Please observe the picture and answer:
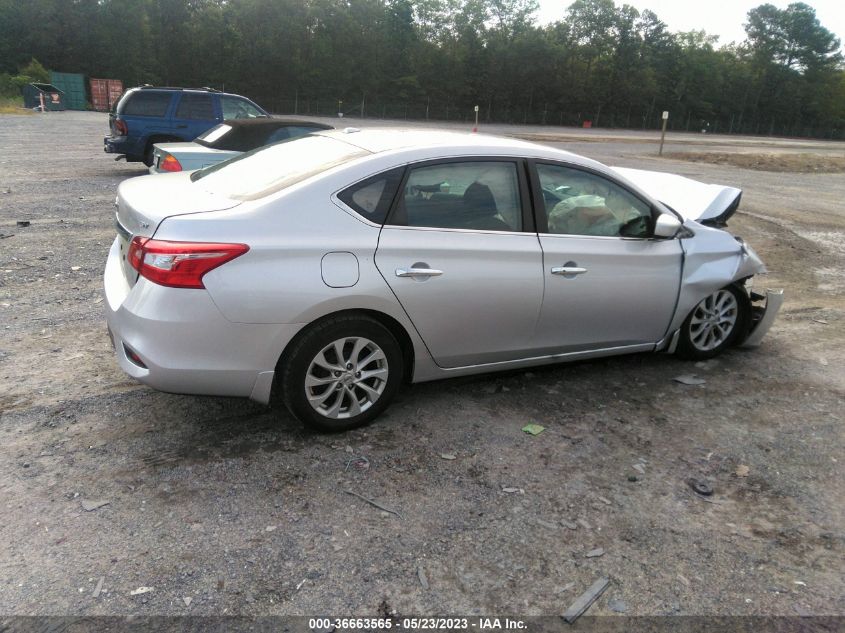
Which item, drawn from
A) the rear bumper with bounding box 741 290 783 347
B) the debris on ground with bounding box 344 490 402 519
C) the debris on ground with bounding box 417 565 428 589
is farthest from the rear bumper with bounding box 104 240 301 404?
the rear bumper with bounding box 741 290 783 347

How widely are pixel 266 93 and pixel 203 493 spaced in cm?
7653

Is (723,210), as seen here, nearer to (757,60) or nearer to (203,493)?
(203,493)

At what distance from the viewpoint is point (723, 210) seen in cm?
550

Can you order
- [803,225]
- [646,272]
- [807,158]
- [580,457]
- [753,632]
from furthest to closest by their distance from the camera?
[807,158]
[803,225]
[646,272]
[580,457]
[753,632]

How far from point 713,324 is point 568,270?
66.2 inches

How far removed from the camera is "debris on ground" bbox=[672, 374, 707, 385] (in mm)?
4934

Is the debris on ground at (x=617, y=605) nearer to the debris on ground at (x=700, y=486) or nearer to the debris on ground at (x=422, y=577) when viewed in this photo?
the debris on ground at (x=422, y=577)

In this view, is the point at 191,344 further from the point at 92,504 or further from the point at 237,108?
the point at 237,108

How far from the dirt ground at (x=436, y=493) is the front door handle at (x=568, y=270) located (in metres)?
0.87

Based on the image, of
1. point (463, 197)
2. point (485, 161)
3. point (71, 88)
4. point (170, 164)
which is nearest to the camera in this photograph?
point (463, 197)

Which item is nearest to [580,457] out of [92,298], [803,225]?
[92,298]

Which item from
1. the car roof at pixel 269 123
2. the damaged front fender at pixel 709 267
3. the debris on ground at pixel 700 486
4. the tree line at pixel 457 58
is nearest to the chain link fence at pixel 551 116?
the tree line at pixel 457 58

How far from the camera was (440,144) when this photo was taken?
4.09 metres

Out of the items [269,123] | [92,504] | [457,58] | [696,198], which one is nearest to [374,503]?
[92,504]
